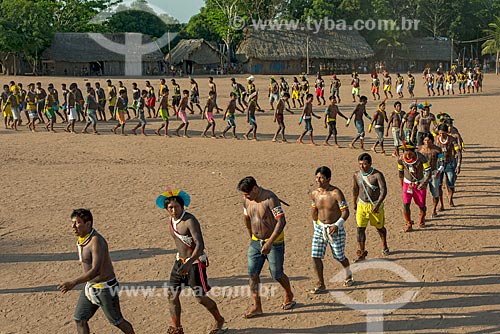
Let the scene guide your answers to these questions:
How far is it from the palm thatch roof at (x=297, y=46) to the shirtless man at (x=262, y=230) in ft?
153

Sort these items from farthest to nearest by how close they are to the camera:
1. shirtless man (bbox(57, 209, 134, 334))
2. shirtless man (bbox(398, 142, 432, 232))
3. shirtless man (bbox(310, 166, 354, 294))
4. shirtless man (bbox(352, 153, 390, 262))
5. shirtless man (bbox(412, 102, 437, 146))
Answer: shirtless man (bbox(412, 102, 437, 146)) → shirtless man (bbox(398, 142, 432, 232)) → shirtless man (bbox(352, 153, 390, 262)) → shirtless man (bbox(310, 166, 354, 294)) → shirtless man (bbox(57, 209, 134, 334))

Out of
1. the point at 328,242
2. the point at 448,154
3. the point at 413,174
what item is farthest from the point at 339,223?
the point at 448,154

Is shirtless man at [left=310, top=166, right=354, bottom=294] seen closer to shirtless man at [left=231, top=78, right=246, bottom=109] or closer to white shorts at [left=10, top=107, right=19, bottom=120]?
white shorts at [left=10, top=107, right=19, bottom=120]

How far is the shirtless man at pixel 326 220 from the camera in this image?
719cm

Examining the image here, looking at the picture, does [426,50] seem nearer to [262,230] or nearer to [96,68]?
[96,68]

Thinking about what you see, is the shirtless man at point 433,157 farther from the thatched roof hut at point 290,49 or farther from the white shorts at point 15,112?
the thatched roof hut at point 290,49

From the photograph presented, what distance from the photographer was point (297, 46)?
54.3 meters

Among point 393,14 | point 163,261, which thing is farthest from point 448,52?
point 163,261

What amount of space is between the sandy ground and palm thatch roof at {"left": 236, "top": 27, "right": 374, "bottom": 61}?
3585 centimetres

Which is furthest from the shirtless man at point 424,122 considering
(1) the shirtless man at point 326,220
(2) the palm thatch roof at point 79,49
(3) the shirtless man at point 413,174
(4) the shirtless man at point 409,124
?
(2) the palm thatch roof at point 79,49

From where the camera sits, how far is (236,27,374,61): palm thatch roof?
2090 inches

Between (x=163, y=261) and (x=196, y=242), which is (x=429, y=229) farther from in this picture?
(x=196, y=242)

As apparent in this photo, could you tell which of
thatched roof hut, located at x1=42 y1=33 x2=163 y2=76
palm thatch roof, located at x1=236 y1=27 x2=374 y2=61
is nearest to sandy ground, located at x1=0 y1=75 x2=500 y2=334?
thatched roof hut, located at x1=42 y1=33 x2=163 y2=76

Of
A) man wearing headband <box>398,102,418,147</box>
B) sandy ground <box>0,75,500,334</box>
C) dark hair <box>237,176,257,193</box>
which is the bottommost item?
sandy ground <box>0,75,500,334</box>
